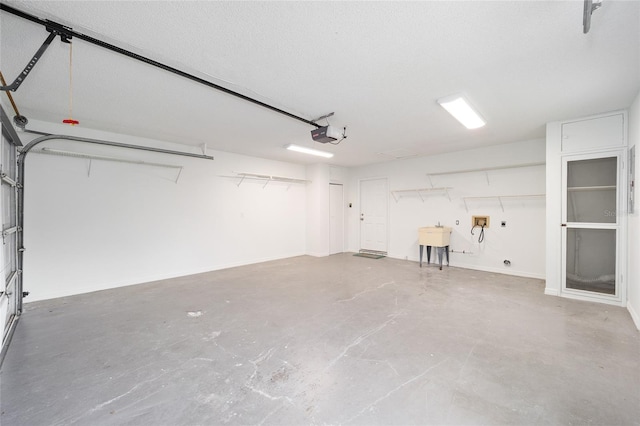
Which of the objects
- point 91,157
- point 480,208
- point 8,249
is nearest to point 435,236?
point 480,208

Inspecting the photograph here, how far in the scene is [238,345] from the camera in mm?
2482

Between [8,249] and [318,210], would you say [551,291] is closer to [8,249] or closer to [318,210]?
[318,210]

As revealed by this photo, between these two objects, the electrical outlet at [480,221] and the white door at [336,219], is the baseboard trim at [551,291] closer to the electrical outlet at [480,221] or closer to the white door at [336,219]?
the electrical outlet at [480,221]

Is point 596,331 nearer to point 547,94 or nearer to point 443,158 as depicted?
point 547,94

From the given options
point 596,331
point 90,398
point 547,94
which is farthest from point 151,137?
point 596,331

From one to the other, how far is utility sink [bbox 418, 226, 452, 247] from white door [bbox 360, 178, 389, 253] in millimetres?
1417

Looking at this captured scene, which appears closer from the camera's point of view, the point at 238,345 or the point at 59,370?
the point at 59,370

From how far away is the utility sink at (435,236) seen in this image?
5.45m

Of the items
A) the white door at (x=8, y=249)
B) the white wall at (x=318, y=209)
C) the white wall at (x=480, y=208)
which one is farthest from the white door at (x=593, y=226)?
the white door at (x=8, y=249)

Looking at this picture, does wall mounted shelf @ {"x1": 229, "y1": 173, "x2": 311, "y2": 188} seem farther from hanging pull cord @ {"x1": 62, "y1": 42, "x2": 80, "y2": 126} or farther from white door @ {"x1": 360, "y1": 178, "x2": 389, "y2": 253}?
hanging pull cord @ {"x1": 62, "y1": 42, "x2": 80, "y2": 126}

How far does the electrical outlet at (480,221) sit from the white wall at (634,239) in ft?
6.98

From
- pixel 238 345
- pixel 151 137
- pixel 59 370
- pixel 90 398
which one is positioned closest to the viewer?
pixel 90 398

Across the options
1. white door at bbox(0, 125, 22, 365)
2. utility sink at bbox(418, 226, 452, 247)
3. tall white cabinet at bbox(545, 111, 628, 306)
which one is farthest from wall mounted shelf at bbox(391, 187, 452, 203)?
white door at bbox(0, 125, 22, 365)

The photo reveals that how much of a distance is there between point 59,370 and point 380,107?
12.8ft
